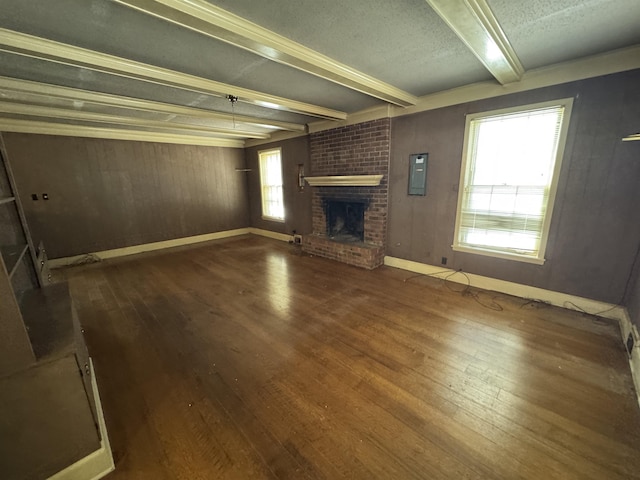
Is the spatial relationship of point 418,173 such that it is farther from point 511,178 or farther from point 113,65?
point 113,65

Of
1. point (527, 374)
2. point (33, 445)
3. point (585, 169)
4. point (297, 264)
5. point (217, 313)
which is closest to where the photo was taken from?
point (33, 445)

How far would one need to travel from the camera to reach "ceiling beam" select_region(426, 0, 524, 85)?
4.96ft

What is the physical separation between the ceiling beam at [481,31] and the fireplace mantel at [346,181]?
1903 millimetres

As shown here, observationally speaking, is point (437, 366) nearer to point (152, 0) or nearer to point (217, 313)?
point (217, 313)

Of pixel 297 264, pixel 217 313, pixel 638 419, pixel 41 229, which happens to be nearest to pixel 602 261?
pixel 638 419

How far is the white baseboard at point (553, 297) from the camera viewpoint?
200 centimetres

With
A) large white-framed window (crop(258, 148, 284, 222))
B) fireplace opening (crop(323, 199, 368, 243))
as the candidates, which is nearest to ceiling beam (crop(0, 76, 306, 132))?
large white-framed window (crop(258, 148, 284, 222))

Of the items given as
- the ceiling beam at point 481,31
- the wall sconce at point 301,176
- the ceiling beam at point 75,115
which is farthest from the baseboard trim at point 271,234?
the ceiling beam at point 481,31

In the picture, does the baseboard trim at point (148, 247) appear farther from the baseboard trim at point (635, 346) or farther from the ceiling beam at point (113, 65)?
the baseboard trim at point (635, 346)

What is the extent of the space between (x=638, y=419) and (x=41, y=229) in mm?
7484

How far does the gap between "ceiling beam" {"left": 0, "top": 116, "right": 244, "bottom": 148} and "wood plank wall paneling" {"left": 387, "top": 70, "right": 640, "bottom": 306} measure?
5.04 meters

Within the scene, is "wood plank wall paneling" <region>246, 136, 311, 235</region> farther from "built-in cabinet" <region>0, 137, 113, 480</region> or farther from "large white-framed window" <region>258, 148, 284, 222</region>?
Answer: "built-in cabinet" <region>0, 137, 113, 480</region>

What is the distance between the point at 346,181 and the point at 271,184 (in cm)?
267

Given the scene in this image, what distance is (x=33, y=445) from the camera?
1.14 m
